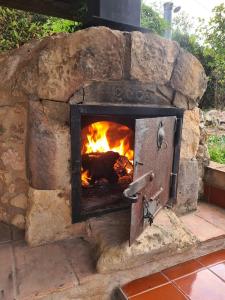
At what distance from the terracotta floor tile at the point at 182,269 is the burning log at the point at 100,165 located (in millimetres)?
808

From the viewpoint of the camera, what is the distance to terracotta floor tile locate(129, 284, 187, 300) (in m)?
1.33

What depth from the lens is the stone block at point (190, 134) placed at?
1883mm

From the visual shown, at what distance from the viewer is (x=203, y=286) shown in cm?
142

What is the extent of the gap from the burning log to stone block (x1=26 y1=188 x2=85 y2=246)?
46 cm

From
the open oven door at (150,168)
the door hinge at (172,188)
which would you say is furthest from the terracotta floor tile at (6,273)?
the door hinge at (172,188)

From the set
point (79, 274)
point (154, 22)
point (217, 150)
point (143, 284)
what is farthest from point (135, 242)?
A: point (154, 22)

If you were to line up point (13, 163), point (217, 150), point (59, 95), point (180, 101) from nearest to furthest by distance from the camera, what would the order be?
point (59, 95) → point (13, 163) → point (180, 101) → point (217, 150)

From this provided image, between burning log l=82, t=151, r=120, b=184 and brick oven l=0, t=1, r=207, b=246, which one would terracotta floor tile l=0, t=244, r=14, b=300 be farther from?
burning log l=82, t=151, r=120, b=184

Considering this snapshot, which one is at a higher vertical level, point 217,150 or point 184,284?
point 217,150

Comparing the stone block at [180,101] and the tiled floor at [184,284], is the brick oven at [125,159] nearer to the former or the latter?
the stone block at [180,101]

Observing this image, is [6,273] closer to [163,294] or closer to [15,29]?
[163,294]

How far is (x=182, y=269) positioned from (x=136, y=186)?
722 mm

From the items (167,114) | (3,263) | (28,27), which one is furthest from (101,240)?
(28,27)

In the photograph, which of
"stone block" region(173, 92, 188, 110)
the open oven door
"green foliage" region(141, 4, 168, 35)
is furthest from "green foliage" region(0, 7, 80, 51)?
the open oven door
